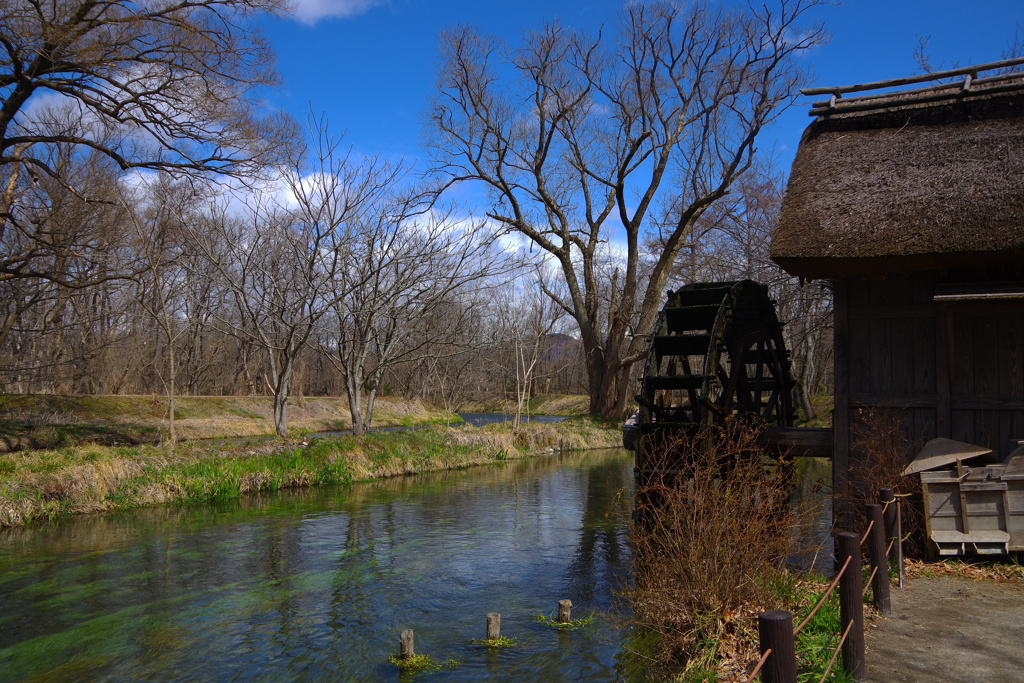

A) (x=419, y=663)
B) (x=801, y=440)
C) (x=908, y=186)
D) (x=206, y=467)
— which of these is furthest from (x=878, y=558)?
(x=206, y=467)

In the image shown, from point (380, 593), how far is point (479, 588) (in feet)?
3.84

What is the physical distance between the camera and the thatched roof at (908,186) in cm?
774

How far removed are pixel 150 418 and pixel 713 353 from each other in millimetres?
19932

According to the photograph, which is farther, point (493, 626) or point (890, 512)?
point (493, 626)

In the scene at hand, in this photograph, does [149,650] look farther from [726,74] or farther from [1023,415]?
[726,74]

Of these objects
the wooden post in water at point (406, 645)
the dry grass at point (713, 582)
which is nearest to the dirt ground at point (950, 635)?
the dry grass at point (713, 582)

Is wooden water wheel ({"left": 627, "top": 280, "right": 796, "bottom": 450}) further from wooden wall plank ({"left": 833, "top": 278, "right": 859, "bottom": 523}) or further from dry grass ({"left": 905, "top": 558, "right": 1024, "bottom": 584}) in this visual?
dry grass ({"left": 905, "top": 558, "right": 1024, "bottom": 584})

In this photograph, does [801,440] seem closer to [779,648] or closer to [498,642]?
[498,642]

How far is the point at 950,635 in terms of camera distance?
5.10 metres

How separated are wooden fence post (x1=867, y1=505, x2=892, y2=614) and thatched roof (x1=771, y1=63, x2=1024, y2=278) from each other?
351 cm

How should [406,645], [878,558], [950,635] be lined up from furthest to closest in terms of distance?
[406,645] → [878,558] → [950,635]

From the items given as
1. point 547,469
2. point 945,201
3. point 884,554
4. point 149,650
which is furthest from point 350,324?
point 884,554

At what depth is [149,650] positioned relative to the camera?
6770 mm

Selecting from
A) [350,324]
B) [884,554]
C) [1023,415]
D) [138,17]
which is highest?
[138,17]
